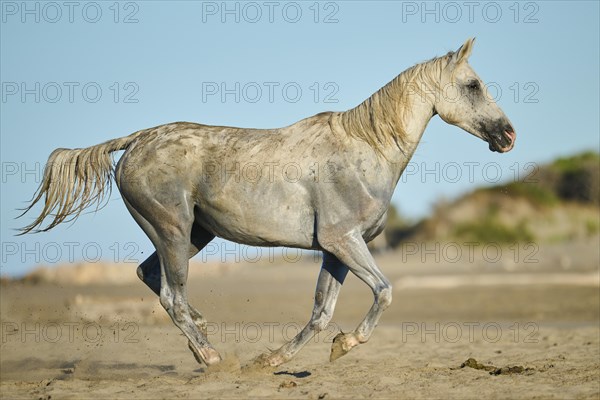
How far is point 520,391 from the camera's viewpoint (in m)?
7.64

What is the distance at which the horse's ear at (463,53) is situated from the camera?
28.8ft

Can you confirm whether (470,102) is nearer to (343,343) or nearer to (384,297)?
(384,297)

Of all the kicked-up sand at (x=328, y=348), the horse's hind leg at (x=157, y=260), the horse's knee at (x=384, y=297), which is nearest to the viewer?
the kicked-up sand at (x=328, y=348)

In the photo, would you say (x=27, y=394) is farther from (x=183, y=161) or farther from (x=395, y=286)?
(x=395, y=286)

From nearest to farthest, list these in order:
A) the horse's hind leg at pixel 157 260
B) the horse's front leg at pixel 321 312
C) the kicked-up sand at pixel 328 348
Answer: the kicked-up sand at pixel 328 348, the horse's front leg at pixel 321 312, the horse's hind leg at pixel 157 260

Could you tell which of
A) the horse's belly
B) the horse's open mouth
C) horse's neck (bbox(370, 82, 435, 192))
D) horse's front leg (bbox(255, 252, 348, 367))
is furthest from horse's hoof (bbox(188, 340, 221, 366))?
the horse's open mouth

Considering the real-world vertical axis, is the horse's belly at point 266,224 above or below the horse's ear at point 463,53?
below

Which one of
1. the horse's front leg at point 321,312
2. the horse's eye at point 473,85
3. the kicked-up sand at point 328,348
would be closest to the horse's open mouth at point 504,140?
the horse's eye at point 473,85

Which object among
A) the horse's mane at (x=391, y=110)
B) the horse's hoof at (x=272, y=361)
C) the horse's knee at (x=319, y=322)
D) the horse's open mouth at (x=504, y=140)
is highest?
the horse's mane at (x=391, y=110)

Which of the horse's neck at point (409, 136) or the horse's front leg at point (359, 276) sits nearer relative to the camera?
the horse's front leg at point (359, 276)

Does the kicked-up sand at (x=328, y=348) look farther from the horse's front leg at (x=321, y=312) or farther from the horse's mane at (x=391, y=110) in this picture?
the horse's mane at (x=391, y=110)

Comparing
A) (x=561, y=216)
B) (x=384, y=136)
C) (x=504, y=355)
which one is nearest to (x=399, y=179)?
(x=384, y=136)

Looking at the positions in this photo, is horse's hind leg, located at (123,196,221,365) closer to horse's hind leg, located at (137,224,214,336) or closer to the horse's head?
horse's hind leg, located at (137,224,214,336)

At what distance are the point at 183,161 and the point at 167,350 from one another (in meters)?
3.55
